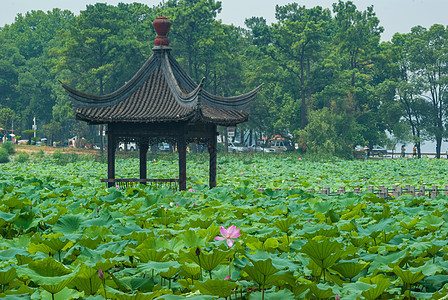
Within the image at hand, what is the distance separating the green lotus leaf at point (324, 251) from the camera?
321 cm

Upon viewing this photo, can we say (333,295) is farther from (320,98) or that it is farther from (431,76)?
(431,76)

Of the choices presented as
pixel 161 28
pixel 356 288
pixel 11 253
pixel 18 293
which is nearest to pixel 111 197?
pixel 11 253

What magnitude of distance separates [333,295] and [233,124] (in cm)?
908

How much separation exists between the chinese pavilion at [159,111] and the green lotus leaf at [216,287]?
8.08 m

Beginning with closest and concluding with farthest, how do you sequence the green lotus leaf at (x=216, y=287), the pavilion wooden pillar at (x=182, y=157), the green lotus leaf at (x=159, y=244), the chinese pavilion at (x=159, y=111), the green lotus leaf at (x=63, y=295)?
the green lotus leaf at (x=216, y=287)
the green lotus leaf at (x=63, y=295)
the green lotus leaf at (x=159, y=244)
the chinese pavilion at (x=159, y=111)
the pavilion wooden pillar at (x=182, y=157)

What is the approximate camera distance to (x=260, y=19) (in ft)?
178

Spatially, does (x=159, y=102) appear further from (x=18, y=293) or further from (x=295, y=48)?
(x=295, y=48)

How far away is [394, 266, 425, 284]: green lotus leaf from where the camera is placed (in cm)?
317

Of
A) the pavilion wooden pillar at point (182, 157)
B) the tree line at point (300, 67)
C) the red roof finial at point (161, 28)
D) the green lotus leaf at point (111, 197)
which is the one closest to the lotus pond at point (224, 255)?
the green lotus leaf at point (111, 197)

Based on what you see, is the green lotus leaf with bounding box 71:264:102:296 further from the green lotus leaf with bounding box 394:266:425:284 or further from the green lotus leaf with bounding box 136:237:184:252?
the green lotus leaf with bounding box 394:266:425:284

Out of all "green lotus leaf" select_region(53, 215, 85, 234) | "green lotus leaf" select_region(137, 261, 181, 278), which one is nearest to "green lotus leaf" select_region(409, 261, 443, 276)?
"green lotus leaf" select_region(137, 261, 181, 278)

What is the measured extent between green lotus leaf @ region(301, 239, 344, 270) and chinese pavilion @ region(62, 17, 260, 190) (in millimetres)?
7597

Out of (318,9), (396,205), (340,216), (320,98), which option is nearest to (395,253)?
(340,216)

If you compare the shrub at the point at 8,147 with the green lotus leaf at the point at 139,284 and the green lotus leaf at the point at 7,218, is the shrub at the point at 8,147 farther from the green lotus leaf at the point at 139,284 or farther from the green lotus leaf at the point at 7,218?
the green lotus leaf at the point at 139,284
